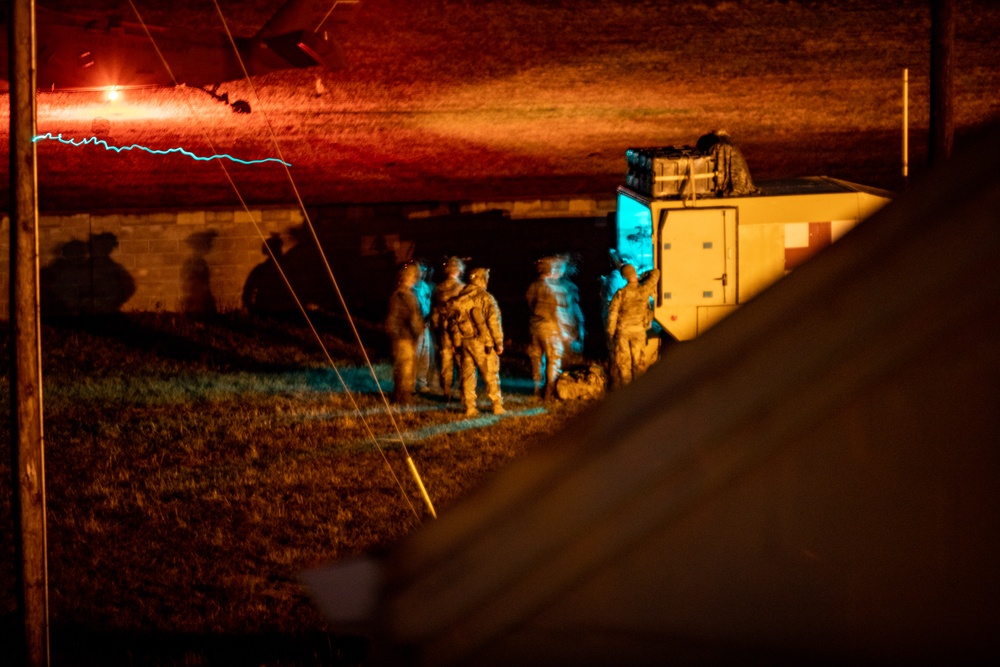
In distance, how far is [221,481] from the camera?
34.6 ft

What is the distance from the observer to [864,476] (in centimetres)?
211

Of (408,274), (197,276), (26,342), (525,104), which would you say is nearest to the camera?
(26,342)

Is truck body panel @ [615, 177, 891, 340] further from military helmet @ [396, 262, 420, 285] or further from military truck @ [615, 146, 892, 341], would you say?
military helmet @ [396, 262, 420, 285]

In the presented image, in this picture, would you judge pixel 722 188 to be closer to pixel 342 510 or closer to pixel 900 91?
pixel 342 510

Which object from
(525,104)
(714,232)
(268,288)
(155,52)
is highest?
(155,52)

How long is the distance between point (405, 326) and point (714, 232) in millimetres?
3635

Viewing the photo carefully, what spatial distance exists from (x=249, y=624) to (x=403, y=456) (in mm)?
4148

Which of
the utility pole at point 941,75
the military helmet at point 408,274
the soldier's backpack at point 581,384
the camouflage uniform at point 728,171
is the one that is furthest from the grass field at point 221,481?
the utility pole at point 941,75

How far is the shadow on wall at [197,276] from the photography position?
19.0 m

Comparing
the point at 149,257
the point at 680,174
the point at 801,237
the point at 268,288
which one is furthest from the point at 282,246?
the point at 801,237

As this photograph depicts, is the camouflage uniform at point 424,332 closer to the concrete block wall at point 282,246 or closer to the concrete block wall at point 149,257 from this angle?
the concrete block wall at point 282,246

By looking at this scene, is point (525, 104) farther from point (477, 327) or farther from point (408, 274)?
point (477, 327)

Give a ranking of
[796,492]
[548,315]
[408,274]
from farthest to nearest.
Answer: [548,315] < [408,274] < [796,492]

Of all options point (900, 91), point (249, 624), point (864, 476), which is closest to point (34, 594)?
point (249, 624)
